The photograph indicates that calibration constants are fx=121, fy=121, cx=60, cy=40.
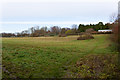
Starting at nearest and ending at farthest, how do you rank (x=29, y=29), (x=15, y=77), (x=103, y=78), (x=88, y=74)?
(x=15, y=77) < (x=103, y=78) < (x=88, y=74) < (x=29, y=29)

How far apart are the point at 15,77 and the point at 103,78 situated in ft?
12.7

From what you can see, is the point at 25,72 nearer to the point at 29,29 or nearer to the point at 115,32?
the point at 115,32

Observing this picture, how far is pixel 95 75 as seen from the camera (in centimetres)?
586

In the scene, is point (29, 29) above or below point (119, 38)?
above

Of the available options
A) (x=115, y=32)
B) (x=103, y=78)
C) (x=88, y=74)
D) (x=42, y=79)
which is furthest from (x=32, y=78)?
(x=115, y=32)

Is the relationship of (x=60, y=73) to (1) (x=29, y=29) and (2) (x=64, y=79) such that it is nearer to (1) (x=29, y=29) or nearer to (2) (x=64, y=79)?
(2) (x=64, y=79)

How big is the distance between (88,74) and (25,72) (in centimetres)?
305

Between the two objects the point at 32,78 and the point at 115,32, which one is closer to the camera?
the point at 115,32

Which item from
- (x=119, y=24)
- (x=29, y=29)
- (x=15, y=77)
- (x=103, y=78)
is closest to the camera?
(x=119, y=24)

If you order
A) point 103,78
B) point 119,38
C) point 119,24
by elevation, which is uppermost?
point 119,24

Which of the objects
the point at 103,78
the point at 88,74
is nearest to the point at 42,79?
the point at 88,74

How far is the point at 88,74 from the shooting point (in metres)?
5.96

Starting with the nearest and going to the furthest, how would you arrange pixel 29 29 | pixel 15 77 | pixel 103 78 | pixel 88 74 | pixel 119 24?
pixel 119 24, pixel 15 77, pixel 103 78, pixel 88 74, pixel 29 29

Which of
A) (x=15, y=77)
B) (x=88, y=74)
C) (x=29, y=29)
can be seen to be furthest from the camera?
(x=29, y=29)
